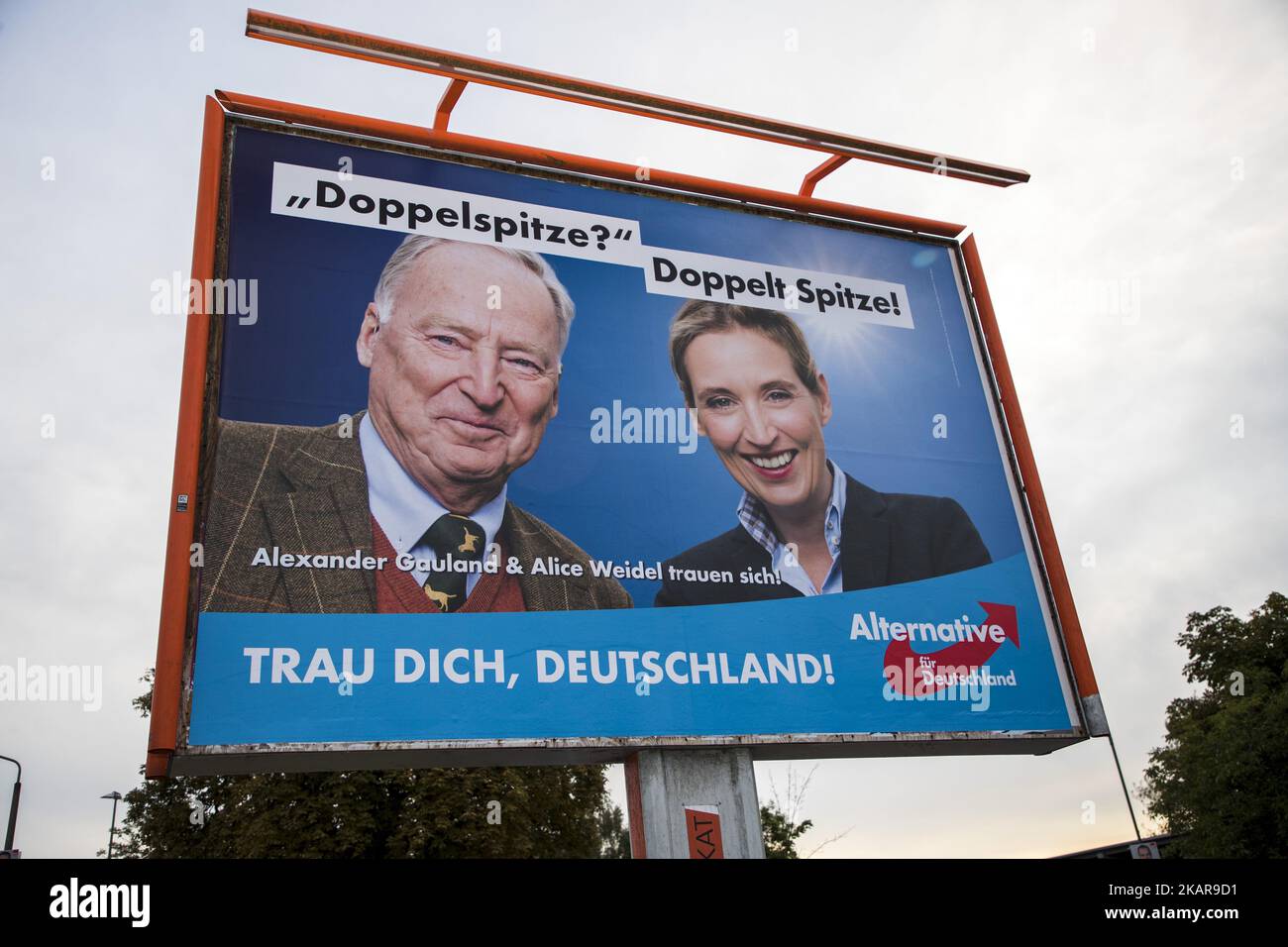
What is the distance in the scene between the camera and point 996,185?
943 cm

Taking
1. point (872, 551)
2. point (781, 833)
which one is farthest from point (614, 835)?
point (872, 551)

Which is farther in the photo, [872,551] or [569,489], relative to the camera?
[872,551]

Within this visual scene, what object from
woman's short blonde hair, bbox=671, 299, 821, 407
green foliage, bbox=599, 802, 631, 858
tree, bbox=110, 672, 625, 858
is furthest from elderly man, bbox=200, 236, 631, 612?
green foliage, bbox=599, 802, 631, 858

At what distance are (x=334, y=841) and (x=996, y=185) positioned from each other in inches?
521

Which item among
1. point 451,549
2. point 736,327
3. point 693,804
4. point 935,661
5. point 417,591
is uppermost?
point 736,327

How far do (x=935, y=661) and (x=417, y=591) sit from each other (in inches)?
136

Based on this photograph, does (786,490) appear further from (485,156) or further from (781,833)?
(781,833)

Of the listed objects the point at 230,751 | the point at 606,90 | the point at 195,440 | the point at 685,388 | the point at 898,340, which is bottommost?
the point at 230,751

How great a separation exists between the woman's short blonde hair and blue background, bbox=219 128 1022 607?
102mm

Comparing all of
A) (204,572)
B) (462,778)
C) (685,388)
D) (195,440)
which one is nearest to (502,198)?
(685,388)

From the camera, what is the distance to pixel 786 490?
7.30m

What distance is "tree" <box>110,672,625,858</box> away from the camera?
15.8 meters
